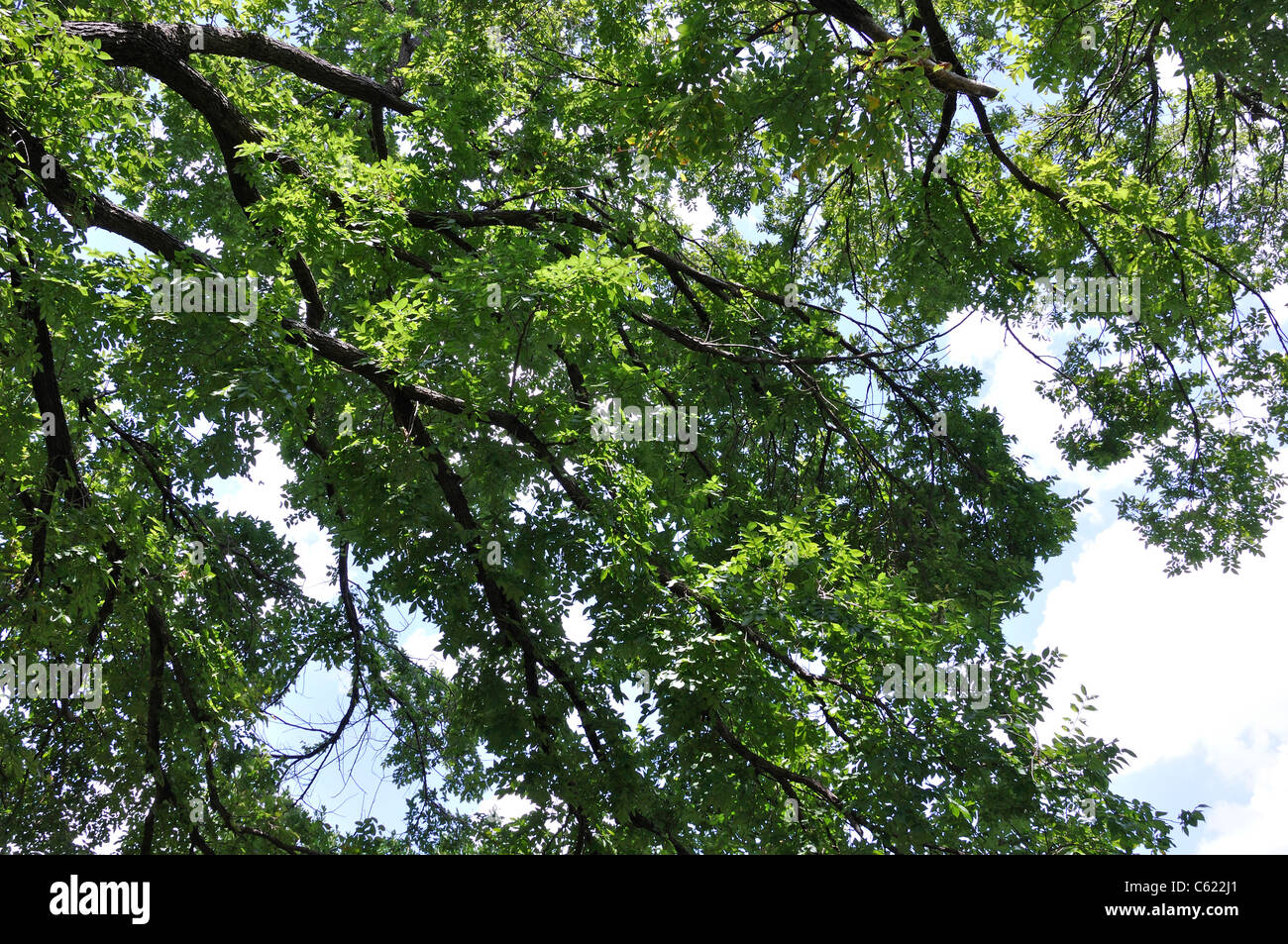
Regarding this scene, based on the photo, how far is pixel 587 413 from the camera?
6.32 m

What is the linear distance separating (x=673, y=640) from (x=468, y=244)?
426 centimetres

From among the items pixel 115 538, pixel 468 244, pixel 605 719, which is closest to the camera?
pixel 115 538

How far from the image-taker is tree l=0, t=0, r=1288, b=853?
211 inches

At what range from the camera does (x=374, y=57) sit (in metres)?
10.6

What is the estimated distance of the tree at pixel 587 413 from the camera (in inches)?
211

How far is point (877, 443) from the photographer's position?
29.1 ft

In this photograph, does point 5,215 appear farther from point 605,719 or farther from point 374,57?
point 374,57

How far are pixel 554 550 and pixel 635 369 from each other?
5.04 feet

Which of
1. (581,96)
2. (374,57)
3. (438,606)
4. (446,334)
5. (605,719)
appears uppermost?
(374,57)

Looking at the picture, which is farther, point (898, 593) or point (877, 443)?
point (877, 443)

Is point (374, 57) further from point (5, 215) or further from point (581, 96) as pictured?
point (5, 215)
